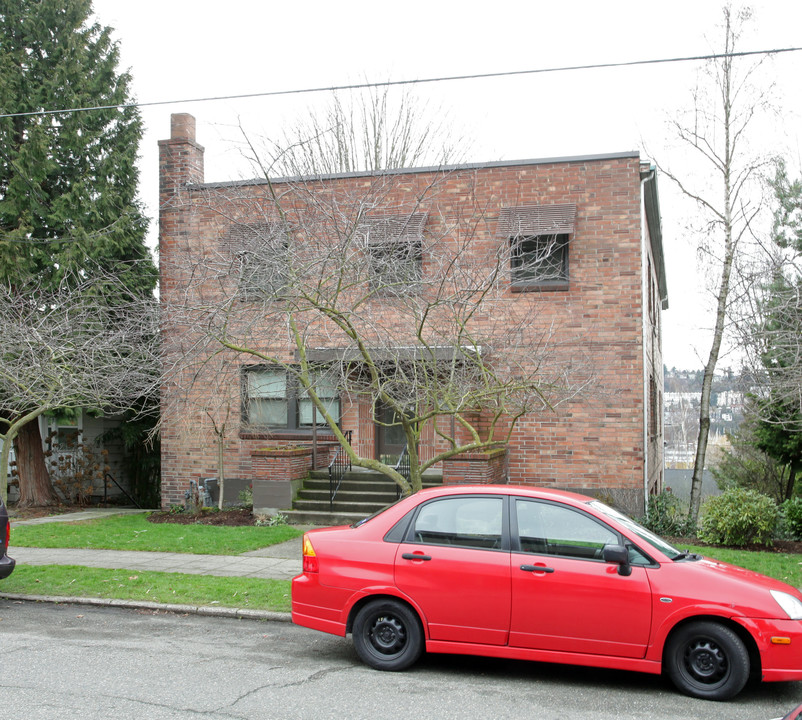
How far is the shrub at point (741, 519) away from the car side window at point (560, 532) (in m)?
6.92

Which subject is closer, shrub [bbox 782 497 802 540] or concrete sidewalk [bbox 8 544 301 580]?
concrete sidewalk [bbox 8 544 301 580]

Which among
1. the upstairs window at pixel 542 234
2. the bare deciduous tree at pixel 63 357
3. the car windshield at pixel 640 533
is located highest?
the upstairs window at pixel 542 234

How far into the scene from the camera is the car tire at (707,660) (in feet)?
17.6

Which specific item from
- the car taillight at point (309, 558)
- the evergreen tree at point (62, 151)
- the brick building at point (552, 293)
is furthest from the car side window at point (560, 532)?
the evergreen tree at point (62, 151)

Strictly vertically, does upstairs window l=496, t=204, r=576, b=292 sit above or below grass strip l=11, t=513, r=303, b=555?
above

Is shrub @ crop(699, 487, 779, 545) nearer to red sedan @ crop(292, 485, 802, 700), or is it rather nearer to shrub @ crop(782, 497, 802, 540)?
shrub @ crop(782, 497, 802, 540)

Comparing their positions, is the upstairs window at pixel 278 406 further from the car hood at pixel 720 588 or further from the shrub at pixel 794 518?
the car hood at pixel 720 588

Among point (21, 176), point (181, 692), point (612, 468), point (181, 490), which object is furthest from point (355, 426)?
point (181, 692)

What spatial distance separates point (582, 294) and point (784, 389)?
153 inches

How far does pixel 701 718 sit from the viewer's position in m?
5.10

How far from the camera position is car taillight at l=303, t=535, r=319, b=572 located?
6.34 m

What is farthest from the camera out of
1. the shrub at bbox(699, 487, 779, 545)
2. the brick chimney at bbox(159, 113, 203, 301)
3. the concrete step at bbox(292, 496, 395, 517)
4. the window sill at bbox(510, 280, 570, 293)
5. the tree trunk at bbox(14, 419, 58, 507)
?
the tree trunk at bbox(14, 419, 58, 507)

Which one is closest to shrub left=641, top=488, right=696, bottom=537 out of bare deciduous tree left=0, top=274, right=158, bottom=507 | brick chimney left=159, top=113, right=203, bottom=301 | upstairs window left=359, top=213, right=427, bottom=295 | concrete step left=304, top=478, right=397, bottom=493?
concrete step left=304, top=478, right=397, bottom=493

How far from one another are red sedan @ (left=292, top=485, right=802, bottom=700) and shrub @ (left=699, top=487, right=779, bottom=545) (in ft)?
20.5
